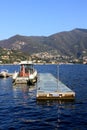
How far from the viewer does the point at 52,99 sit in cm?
5472

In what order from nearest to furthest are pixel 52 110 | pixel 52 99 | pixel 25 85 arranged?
1. pixel 52 110
2. pixel 52 99
3. pixel 25 85

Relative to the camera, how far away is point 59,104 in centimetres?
5106

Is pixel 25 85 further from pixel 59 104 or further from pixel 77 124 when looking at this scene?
pixel 77 124

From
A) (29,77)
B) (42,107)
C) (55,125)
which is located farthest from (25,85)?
(55,125)

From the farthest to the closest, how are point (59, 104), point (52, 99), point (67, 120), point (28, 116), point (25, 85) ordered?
point (25, 85) → point (52, 99) → point (59, 104) → point (28, 116) → point (67, 120)

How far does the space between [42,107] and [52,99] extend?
231 inches

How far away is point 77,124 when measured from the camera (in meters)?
38.3

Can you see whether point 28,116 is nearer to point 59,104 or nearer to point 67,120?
point 67,120

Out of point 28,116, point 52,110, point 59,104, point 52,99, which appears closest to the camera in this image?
point 28,116

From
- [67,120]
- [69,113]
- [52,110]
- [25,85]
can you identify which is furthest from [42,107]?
[25,85]

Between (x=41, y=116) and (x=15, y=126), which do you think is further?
(x=41, y=116)

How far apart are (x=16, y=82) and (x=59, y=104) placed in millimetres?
40080

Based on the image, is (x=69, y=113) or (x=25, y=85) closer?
(x=69, y=113)

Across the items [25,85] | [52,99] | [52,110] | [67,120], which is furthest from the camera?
[25,85]
